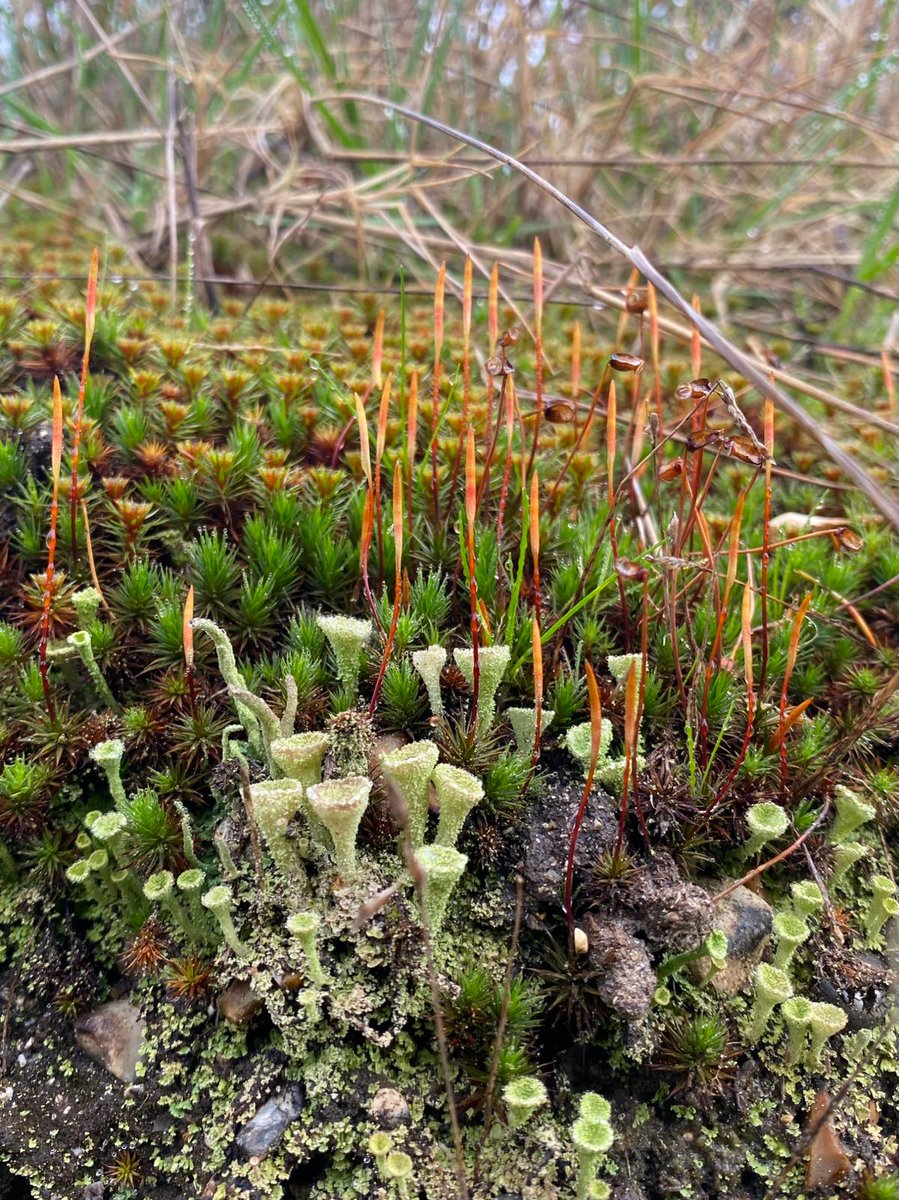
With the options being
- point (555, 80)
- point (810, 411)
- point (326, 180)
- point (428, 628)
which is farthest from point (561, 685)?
point (555, 80)

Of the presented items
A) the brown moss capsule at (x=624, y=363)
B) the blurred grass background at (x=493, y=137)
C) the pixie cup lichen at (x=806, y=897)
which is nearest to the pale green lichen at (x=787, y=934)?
the pixie cup lichen at (x=806, y=897)

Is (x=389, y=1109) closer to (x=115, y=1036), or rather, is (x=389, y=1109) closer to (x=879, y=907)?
(x=115, y=1036)

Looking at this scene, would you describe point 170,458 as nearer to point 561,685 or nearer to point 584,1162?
point 561,685

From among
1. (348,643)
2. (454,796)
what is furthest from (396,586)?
(454,796)

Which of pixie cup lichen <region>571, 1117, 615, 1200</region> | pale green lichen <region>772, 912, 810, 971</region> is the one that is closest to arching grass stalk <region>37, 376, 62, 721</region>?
pixie cup lichen <region>571, 1117, 615, 1200</region>

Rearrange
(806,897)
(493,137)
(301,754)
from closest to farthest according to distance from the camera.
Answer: (301,754) < (806,897) < (493,137)

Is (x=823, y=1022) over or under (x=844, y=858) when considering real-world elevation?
under
